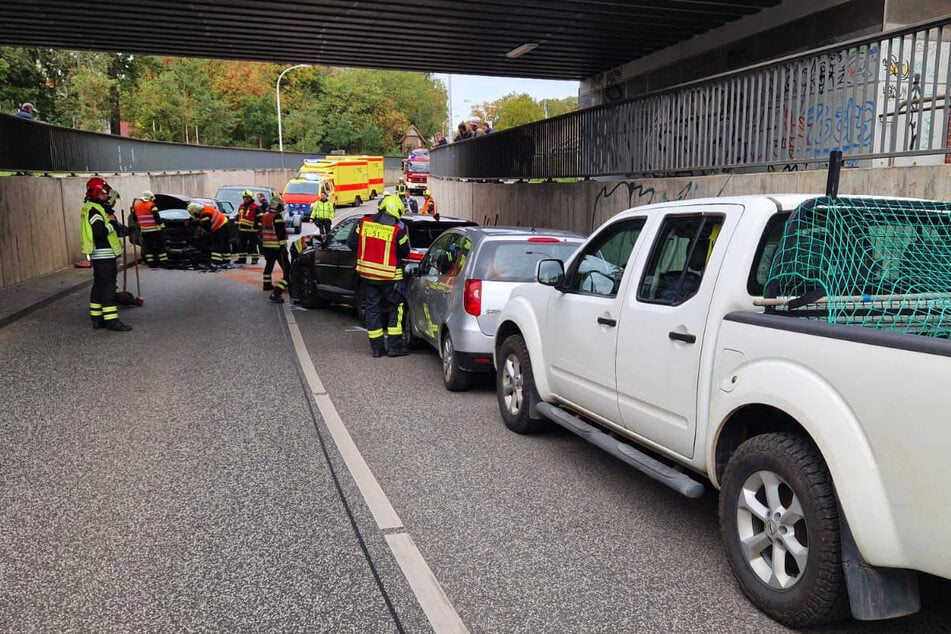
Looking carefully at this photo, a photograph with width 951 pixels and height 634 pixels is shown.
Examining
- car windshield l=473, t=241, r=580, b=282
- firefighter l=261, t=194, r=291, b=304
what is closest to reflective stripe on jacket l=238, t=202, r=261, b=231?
firefighter l=261, t=194, r=291, b=304

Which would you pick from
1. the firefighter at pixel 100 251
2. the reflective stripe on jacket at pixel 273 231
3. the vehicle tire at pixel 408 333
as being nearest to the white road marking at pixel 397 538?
the vehicle tire at pixel 408 333

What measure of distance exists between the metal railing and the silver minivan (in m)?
2.99

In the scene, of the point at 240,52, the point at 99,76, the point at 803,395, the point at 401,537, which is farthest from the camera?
the point at 99,76

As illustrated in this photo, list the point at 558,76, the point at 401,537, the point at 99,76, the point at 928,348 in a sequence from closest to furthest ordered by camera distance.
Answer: the point at 928,348
the point at 401,537
the point at 558,76
the point at 99,76

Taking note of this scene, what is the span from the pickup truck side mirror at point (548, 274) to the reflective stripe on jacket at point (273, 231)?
10.5 metres

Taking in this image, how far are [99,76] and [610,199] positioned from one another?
2033 inches

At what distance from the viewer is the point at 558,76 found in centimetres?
2223

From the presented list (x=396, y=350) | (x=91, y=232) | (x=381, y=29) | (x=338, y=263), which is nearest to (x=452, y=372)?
(x=396, y=350)

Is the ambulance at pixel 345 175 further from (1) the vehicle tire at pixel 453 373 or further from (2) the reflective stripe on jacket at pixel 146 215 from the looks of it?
(1) the vehicle tire at pixel 453 373

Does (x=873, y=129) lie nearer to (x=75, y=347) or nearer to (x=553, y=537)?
(x=553, y=537)

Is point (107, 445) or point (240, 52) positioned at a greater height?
point (240, 52)

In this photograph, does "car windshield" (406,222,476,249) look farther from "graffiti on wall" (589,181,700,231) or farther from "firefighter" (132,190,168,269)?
"firefighter" (132,190,168,269)

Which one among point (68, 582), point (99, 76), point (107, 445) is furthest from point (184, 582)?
point (99, 76)

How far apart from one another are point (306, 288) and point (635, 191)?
19.1ft
